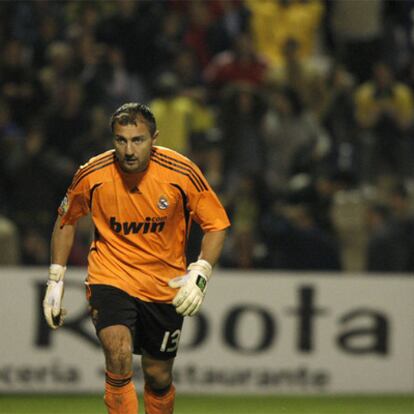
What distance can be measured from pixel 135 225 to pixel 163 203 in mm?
206

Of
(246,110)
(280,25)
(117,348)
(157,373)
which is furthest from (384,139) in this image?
(117,348)

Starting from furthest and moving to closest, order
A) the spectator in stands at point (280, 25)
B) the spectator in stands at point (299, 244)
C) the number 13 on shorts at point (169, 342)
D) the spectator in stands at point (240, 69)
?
the spectator in stands at point (280, 25), the spectator in stands at point (240, 69), the spectator in stands at point (299, 244), the number 13 on shorts at point (169, 342)

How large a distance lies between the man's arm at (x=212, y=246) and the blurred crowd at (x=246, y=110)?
4733 millimetres

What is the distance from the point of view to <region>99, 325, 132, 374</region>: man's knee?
22.1 ft

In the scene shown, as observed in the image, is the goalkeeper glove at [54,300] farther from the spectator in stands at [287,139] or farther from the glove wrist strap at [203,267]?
the spectator in stands at [287,139]

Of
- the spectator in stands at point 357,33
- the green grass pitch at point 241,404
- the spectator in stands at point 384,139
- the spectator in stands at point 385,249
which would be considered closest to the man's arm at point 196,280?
the green grass pitch at point 241,404

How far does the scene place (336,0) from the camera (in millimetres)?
15656

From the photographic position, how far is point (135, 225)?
7.08 meters

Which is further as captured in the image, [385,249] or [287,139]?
[287,139]

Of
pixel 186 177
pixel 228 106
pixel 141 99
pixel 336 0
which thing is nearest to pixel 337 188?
pixel 228 106

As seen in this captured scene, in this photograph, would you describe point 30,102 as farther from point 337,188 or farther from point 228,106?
point 337,188

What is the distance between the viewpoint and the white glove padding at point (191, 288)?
6844 millimetres

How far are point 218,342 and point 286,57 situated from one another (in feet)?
14.6

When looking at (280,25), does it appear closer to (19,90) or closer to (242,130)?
(242,130)
